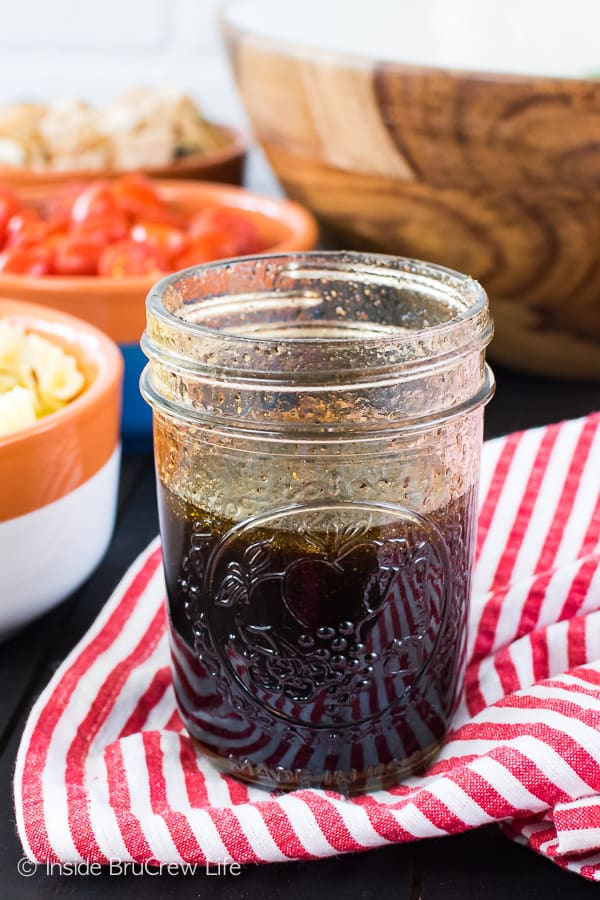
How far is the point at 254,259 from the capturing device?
0.64m

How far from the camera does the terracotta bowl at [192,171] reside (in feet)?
4.34

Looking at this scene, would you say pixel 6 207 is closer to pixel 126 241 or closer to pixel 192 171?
pixel 126 241

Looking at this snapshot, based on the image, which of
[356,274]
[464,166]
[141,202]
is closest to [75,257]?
[141,202]

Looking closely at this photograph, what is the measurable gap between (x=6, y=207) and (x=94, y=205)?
0.35 feet

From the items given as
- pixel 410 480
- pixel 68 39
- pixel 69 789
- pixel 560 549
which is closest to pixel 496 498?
pixel 560 549

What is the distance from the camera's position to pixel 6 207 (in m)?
1.16

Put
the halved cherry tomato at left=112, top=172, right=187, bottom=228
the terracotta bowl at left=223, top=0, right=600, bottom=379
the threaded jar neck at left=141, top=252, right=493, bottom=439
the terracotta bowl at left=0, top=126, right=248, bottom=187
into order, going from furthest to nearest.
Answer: the terracotta bowl at left=0, top=126, right=248, bottom=187, the halved cherry tomato at left=112, top=172, right=187, bottom=228, the terracotta bowl at left=223, top=0, right=600, bottom=379, the threaded jar neck at left=141, top=252, right=493, bottom=439

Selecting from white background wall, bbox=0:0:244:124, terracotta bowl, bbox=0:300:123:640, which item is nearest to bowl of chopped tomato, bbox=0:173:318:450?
terracotta bowl, bbox=0:300:123:640

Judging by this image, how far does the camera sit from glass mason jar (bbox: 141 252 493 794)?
507 millimetres

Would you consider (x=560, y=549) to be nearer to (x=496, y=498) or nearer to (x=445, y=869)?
(x=496, y=498)

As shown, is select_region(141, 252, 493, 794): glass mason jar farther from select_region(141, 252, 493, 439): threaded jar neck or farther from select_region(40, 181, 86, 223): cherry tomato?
select_region(40, 181, 86, 223): cherry tomato

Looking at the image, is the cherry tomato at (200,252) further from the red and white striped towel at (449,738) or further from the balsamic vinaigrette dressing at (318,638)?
the balsamic vinaigrette dressing at (318,638)

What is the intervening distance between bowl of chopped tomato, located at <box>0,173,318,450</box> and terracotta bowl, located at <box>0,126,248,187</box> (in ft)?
0.13

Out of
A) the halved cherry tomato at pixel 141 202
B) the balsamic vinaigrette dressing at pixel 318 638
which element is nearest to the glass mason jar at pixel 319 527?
the balsamic vinaigrette dressing at pixel 318 638
